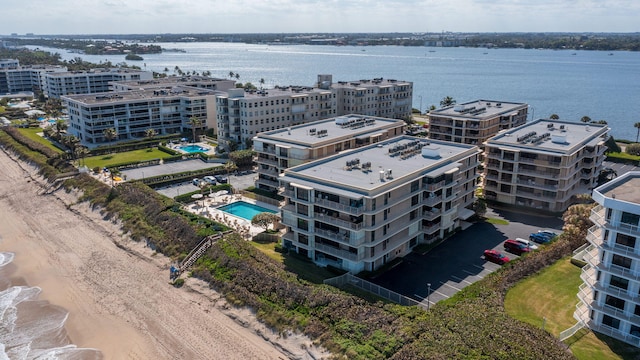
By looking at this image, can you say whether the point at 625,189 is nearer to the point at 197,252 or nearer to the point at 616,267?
the point at 616,267

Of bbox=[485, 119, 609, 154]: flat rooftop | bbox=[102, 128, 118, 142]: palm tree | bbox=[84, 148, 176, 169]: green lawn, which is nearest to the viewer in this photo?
bbox=[485, 119, 609, 154]: flat rooftop

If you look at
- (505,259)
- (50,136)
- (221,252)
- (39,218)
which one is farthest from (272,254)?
(50,136)

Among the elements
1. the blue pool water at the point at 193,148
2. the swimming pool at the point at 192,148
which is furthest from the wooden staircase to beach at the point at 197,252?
the blue pool water at the point at 193,148

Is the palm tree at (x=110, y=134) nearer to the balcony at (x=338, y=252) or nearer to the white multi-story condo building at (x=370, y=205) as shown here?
the white multi-story condo building at (x=370, y=205)

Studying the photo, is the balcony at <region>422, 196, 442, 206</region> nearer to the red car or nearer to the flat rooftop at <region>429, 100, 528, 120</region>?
the red car

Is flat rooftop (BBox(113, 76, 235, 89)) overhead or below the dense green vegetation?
overhead

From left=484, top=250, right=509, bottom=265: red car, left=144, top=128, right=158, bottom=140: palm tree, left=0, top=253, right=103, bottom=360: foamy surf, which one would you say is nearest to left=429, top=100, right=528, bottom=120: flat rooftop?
left=484, top=250, right=509, bottom=265: red car

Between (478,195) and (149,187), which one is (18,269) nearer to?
(149,187)

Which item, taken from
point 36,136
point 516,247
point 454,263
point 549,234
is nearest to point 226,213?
point 454,263
